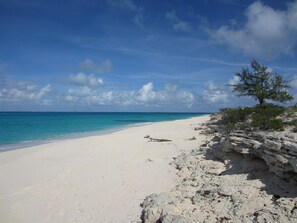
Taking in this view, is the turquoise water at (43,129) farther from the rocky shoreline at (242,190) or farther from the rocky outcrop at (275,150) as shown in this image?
the rocky outcrop at (275,150)

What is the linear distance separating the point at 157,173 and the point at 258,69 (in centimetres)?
2151

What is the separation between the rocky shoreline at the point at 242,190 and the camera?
687 cm

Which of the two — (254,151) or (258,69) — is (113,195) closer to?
(254,151)

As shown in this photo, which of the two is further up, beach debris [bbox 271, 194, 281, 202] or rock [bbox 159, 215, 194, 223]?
beach debris [bbox 271, 194, 281, 202]

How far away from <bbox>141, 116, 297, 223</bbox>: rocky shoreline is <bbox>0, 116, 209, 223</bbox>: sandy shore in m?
0.96

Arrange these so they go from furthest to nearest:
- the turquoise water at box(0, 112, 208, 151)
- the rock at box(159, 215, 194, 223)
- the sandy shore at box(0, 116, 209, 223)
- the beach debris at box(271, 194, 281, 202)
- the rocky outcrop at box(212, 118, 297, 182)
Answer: the turquoise water at box(0, 112, 208, 151), the sandy shore at box(0, 116, 209, 223), the rocky outcrop at box(212, 118, 297, 182), the beach debris at box(271, 194, 281, 202), the rock at box(159, 215, 194, 223)

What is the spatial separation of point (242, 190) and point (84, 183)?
20.3 ft

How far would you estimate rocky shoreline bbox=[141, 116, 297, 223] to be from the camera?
6867mm

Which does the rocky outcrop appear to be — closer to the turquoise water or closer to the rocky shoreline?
the rocky shoreline

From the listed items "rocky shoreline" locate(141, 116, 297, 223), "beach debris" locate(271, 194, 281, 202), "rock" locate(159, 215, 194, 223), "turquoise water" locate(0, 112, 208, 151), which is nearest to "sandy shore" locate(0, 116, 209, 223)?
"rocky shoreline" locate(141, 116, 297, 223)

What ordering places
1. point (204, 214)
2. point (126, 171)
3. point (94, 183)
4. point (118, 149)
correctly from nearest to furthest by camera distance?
point (204, 214), point (94, 183), point (126, 171), point (118, 149)

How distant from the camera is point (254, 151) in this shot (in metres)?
9.36

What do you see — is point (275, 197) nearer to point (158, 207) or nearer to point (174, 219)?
point (174, 219)

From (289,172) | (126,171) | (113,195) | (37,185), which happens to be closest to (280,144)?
(289,172)
